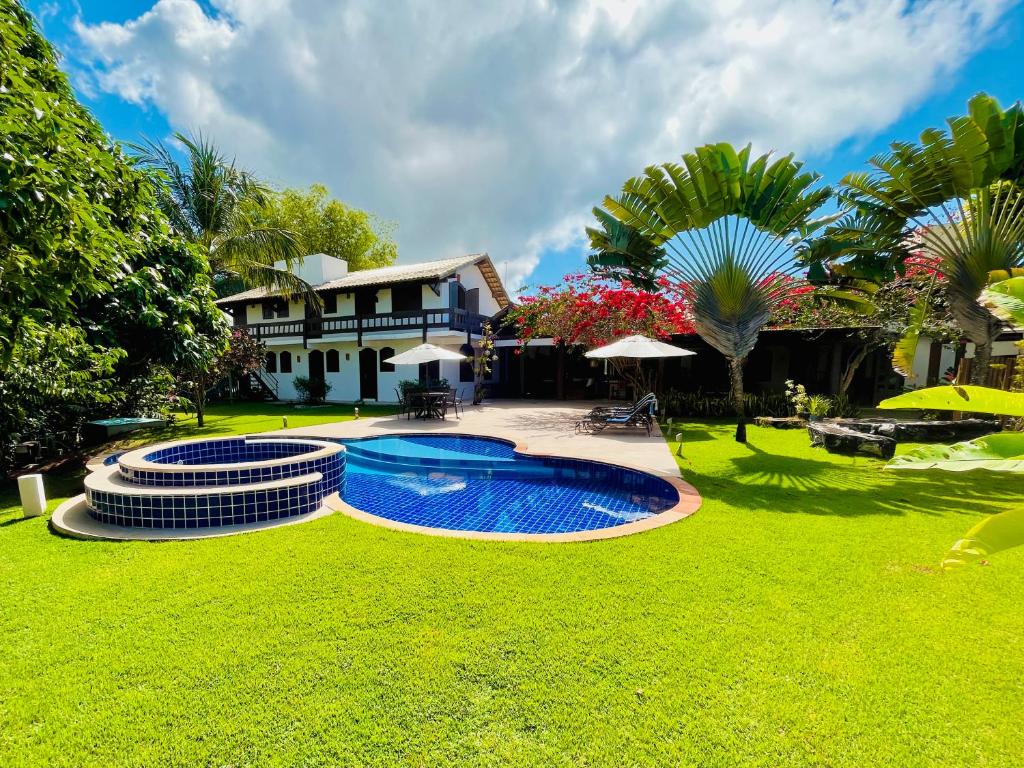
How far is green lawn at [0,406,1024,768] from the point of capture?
2.19 metres

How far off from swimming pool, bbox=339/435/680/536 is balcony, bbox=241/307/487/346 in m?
9.37

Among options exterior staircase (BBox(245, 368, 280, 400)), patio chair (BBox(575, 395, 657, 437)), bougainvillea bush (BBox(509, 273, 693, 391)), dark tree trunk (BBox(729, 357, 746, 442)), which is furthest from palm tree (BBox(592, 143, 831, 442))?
exterior staircase (BBox(245, 368, 280, 400))

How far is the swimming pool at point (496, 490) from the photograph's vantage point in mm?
6020

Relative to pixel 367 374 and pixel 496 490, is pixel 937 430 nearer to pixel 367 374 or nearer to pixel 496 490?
pixel 496 490

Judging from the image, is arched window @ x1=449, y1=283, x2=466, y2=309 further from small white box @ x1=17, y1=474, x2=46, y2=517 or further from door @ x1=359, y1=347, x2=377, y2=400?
small white box @ x1=17, y1=474, x2=46, y2=517

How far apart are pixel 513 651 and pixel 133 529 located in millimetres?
5289

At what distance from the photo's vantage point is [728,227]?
9.25 m

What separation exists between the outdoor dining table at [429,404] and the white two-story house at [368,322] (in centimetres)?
499

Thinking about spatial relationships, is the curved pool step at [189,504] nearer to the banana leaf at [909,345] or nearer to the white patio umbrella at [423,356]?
the white patio umbrella at [423,356]

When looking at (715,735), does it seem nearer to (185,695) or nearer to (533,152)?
(185,695)

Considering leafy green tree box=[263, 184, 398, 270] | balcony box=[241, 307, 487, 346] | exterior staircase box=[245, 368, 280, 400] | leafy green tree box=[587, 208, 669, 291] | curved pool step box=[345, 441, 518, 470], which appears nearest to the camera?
curved pool step box=[345, 441, 518, 470]

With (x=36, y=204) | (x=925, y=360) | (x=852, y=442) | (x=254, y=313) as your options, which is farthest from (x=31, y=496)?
(x=925, y=360)

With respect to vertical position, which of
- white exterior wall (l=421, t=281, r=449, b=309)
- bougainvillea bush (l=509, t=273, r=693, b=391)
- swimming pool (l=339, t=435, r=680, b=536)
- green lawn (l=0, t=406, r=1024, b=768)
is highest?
white exterior wall (l=421, t=281, r=449, b=309)

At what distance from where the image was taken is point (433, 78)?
1360cm
